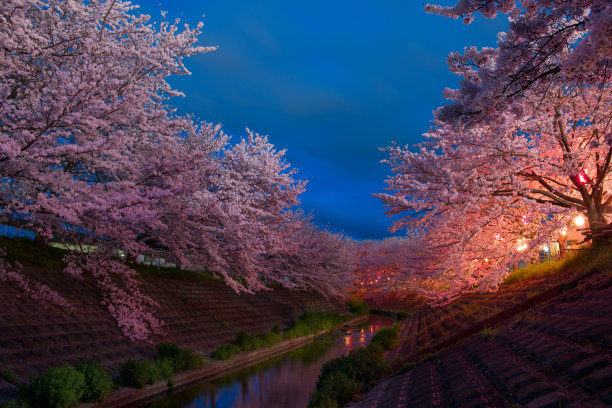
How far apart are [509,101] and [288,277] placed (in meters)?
29.5

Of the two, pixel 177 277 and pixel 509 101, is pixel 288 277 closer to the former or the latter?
pixel 177 277

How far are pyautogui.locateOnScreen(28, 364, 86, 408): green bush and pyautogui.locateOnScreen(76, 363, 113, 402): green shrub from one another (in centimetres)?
59

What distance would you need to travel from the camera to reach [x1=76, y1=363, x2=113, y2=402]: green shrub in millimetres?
9047

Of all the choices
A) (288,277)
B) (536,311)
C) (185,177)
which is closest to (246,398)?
(185,177)

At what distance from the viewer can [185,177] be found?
12.3 m

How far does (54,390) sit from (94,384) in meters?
1.22

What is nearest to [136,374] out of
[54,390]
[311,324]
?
[54,390]

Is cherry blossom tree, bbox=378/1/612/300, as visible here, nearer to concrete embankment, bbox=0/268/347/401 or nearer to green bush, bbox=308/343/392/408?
green bush, bbox=308/343/392/408

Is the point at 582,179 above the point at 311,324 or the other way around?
above

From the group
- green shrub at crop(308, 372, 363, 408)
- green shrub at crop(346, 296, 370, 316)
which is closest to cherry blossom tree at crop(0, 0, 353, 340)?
green shrub at crop(308, 372, 363, 408)

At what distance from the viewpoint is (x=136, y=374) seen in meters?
10.8

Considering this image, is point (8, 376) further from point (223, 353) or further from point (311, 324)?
point (311, 324)

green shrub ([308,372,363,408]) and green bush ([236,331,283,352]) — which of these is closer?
green shrub ([308,372,363,408])

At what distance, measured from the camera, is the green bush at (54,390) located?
7.93 metres
